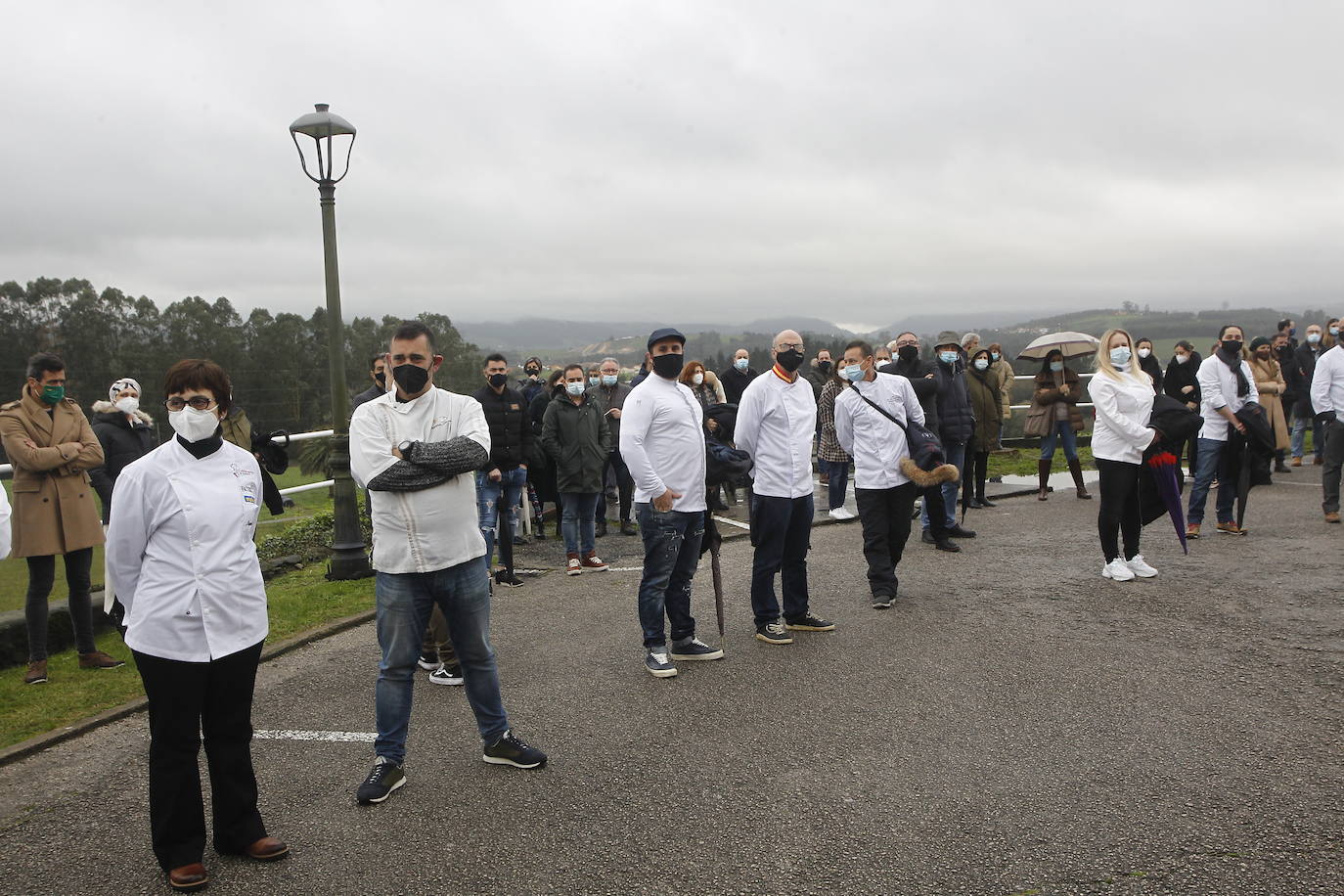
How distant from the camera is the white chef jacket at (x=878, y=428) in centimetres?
791

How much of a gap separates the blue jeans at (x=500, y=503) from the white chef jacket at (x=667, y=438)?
8.04 ft

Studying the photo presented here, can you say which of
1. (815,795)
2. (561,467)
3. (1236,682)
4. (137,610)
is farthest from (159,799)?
(561,467)

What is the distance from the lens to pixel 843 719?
5098mm

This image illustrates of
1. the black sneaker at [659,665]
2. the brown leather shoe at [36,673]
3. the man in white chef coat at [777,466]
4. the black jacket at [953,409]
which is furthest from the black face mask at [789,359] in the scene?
the brown leather shoe at [36,673]

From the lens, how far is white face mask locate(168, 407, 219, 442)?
3787 mm

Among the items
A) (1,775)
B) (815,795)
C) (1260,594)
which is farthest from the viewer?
(1260,594)

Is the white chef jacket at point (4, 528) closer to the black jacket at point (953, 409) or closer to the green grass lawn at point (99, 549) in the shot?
the green grass lawn at point (99, 549)

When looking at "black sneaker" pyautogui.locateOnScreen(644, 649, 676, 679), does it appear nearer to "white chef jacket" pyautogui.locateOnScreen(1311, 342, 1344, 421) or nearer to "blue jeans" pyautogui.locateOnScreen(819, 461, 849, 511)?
"blue jeans" pyautogui.locateOnScreen(819, 461, 849, 511)

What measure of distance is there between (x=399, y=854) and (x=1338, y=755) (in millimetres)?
4073

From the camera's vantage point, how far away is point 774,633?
21.9 ft

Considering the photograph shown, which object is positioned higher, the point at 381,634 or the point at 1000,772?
the point at 381,634

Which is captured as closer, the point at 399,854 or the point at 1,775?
the point at 399,854

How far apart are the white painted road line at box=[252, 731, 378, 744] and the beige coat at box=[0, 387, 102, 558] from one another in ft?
7.40

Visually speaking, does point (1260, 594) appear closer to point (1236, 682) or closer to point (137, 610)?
point (1236, 682)
